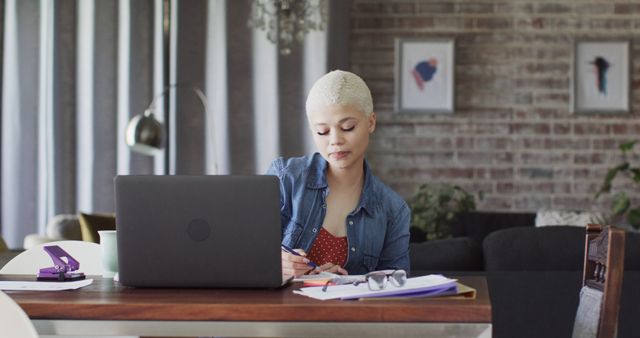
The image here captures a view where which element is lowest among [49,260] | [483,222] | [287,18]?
[483,222]

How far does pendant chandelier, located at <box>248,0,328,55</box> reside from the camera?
5957 millimetres

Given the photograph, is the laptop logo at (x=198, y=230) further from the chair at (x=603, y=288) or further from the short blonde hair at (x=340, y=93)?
the chair at (x=603, y=288)

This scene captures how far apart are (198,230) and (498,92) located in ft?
16.8

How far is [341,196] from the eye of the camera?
2.45 metres

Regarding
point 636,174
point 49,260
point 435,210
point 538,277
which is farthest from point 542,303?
point 636,174

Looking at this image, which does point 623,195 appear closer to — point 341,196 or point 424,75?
point 424,75

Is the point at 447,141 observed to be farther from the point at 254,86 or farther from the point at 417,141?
the point at 254,86

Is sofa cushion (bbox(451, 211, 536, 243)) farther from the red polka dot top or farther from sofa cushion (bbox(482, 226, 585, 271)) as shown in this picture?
the red polka dot top

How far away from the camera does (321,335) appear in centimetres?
170

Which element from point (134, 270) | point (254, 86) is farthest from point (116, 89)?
point (134, 270)

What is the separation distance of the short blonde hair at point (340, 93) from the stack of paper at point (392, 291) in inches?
22.1

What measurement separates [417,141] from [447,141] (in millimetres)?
192

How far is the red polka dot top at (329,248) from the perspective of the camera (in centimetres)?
243

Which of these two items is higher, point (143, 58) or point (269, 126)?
point (143, 58)
